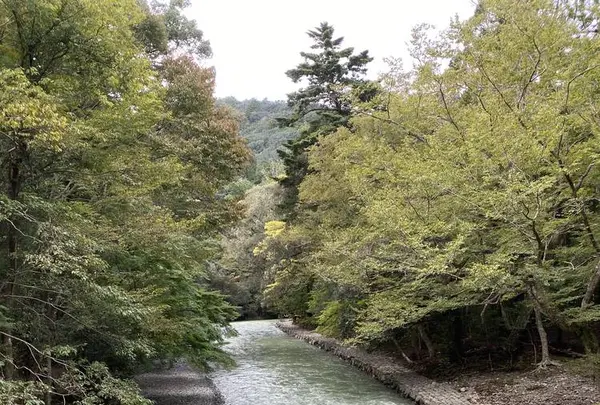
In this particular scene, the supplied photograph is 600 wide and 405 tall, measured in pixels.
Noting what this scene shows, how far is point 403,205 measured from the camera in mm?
11273

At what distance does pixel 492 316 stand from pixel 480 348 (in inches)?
38.2

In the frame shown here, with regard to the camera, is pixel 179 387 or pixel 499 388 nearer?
pixel 499 388

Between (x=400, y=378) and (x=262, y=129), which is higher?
(x=262, y=129)

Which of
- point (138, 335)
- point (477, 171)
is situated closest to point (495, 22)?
point (477, 171)

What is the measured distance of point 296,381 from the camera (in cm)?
1405

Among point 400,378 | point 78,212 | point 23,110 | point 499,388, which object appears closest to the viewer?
point 23,110

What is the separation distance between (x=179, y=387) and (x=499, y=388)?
25.9ft

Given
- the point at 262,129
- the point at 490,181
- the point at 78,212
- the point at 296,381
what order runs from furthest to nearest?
the point at 262,129 → the point at 296,381 → the point at 490,181 → the point at 78,212

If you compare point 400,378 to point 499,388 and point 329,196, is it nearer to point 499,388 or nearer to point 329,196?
point 499,388

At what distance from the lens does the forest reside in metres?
6.65

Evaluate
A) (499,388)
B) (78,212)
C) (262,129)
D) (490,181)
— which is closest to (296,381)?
(499,388)

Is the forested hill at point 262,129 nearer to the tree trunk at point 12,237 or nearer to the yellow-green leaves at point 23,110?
the tree trunk at point 12,237

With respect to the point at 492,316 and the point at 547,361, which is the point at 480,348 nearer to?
the point at 492,316

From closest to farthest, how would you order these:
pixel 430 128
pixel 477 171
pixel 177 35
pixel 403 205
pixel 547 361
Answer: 1. pixel 477 171
2. pixel 547 361
3. pixel 403 205
4. pixel 430 128
5. pixel 177 35
